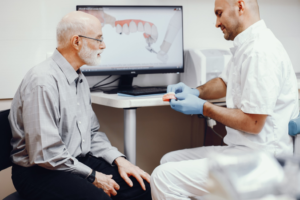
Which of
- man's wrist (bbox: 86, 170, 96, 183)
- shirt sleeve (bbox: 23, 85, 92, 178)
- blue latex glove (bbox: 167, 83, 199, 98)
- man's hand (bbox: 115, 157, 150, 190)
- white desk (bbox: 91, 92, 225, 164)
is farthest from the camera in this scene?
blue latex glove (bbox: 167, 83, 199, 98)

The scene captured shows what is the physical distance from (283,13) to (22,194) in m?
2.33

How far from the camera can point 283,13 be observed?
2.39m

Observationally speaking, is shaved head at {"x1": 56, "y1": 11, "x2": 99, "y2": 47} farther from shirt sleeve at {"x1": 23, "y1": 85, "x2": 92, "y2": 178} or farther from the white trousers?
the white trousers

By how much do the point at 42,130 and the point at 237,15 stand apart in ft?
3.33

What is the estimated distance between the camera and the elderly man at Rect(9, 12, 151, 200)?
1.12 metres

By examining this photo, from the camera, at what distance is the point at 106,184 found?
1253 mm

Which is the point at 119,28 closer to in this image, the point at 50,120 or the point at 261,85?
the point at 50,120

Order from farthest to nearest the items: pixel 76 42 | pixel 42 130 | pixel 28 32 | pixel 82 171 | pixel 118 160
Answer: pixel 28 32
pixel 118 160
pixel 76 42
pixel 82 171
pixel 42 130

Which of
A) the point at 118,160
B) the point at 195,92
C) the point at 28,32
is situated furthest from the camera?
the point at 28,32

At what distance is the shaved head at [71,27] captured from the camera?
51.1 inches

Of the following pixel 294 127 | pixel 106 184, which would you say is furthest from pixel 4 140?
pixel 294 127

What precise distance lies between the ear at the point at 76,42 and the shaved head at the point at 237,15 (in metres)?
0.71

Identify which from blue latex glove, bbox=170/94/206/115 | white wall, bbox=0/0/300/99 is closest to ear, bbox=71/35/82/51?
blue latex glove, bbox=170/94/206/115

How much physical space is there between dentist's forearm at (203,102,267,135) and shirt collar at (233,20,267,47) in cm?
34
